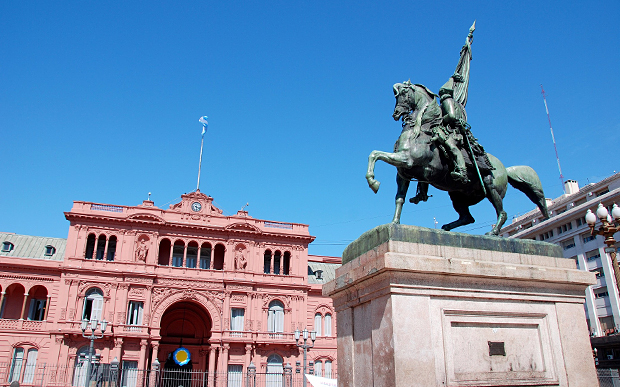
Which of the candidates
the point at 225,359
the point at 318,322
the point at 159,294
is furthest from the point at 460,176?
the point at 318,322

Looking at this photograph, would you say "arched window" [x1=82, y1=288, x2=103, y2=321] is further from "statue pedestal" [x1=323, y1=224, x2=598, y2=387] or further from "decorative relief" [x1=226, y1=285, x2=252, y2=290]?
"statue pedestal" [x1=323, y1=224, x2=598, y2=387]

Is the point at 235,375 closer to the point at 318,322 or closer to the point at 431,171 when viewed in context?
the point at 318,322

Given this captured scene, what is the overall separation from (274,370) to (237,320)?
449 centimetres

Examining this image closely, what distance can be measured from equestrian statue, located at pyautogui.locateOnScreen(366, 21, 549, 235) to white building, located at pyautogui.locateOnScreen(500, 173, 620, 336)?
1565 inches

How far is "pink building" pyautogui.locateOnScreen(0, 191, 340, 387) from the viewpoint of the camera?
3288 centimetres

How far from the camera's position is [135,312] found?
3447cm

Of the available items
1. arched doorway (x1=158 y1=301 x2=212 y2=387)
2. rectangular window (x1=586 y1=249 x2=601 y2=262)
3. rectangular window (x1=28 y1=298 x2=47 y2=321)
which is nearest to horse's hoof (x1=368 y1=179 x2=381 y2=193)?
arched doorway (x1=158 y1=301 x2=212 y2=387)

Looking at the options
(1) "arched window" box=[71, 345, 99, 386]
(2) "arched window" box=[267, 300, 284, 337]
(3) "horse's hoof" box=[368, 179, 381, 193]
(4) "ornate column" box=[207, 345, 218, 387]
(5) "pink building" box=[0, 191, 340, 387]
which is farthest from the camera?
(2) "arched window" box=[267, 300, 284, 337]

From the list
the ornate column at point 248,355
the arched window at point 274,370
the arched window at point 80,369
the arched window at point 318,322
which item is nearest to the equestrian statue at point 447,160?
the arched window at point 274,370

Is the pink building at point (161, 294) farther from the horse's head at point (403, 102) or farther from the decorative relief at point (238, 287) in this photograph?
the horse's head at point (403, 102)

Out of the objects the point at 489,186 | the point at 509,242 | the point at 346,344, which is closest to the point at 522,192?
the point at 489,186

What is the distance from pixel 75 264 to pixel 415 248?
34.1 meters

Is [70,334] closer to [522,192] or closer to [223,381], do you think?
[223,381]

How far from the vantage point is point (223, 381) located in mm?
33906
